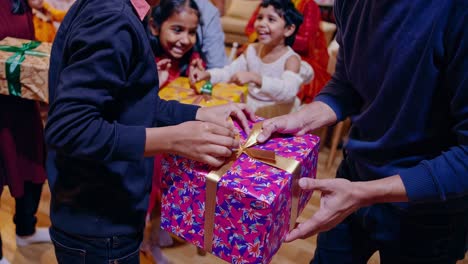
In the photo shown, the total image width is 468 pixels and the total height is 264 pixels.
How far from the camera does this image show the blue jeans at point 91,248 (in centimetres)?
98

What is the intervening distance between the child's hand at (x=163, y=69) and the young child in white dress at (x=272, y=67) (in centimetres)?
17

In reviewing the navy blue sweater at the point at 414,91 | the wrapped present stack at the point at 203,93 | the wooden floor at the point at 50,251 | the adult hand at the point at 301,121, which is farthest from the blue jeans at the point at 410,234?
the wooden floor at the point at 50,251

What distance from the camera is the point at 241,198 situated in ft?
2.69

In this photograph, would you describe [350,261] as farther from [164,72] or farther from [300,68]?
[300,68]

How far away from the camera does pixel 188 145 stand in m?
0.85

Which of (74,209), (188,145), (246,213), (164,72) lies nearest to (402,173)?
(246,213)

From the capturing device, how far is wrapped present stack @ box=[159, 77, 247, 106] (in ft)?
5.43

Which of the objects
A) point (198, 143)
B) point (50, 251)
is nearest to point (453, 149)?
point (198, 143)

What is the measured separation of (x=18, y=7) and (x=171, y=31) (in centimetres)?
58

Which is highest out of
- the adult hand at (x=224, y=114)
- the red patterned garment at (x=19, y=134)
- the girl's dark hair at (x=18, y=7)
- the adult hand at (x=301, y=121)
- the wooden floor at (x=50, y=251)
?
the girl's dark hair at (x=18, y=7)

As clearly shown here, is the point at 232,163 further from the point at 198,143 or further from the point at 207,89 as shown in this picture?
the point at 207,89

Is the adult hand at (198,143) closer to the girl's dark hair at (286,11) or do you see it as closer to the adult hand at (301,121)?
the adult hand at (301,121)

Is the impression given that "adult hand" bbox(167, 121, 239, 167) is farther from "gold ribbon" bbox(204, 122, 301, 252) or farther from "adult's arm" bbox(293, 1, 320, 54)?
"adult's arm" bbox(293, 1, 320, 54)

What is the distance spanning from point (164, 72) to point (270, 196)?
1.12 m
